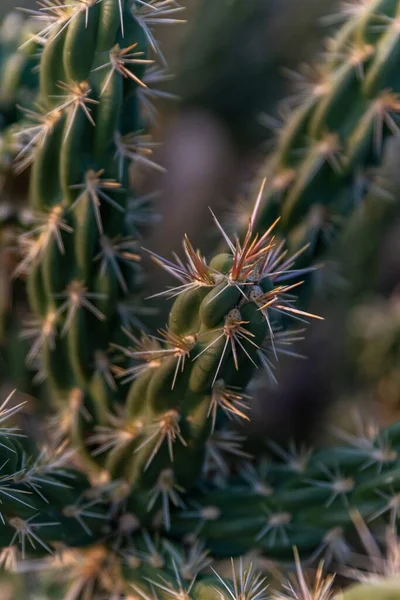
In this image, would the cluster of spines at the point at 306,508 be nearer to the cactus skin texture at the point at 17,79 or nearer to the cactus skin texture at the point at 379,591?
the cactus skin texture at the point at 379,591

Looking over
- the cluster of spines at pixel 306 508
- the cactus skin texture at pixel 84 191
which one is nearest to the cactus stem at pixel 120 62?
the cactus skin texture at pixel 84 191

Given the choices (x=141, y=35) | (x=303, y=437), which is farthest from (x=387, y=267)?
(x=141, y=35)

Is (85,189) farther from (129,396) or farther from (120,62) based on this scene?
(129,396)

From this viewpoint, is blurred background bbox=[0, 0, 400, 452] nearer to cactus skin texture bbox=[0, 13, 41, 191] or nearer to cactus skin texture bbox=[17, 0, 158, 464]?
cactus skin texture bbox=[0, 13, 41, 191]

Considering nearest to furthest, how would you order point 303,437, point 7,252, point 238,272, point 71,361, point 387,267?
point 238,272 < point 71,361 < point 7,252 < point 303,437 < point 387,267

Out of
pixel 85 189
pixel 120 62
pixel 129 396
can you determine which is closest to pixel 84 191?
pixel 85 189

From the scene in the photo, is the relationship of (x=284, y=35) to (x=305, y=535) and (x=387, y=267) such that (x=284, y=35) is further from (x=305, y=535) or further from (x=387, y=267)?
(x=305, y=535)
